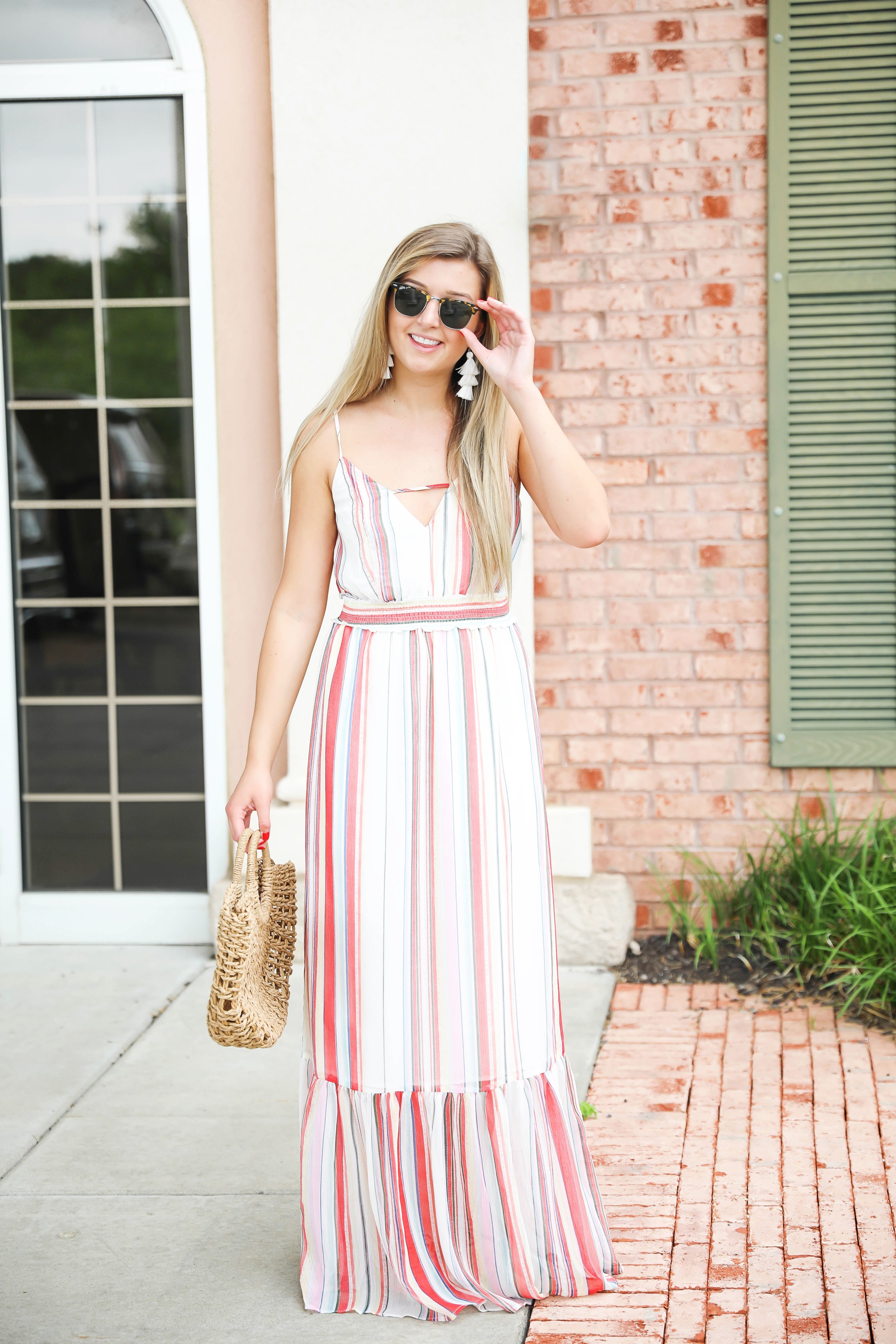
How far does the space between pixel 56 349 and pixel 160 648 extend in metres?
1.10

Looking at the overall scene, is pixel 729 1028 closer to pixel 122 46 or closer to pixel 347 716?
pixel 347 716

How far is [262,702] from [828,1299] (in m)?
1.50

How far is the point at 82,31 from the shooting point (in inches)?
181

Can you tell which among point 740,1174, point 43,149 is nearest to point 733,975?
point 740,1174

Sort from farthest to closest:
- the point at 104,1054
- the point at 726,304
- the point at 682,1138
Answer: the point at 726,304 < the point at 104,1054 < the point at 682,1138

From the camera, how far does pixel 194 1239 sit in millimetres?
2828

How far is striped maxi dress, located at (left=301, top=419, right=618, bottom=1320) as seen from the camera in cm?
244

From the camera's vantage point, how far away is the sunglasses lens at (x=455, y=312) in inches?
93.0

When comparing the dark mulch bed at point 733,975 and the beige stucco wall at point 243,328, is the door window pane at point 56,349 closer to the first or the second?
the beige stucco wall at point 243,328

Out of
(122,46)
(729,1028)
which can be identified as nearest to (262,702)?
(729,1028)

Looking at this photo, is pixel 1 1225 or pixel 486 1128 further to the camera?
pixel 1 1225

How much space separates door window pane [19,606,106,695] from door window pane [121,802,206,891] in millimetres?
459

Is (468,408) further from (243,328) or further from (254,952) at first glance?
(243,328)

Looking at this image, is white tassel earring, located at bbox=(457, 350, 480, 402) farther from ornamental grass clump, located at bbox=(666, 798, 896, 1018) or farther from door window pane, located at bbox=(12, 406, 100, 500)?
door window pane, located at bbox=(12, 406, 100, 500)
